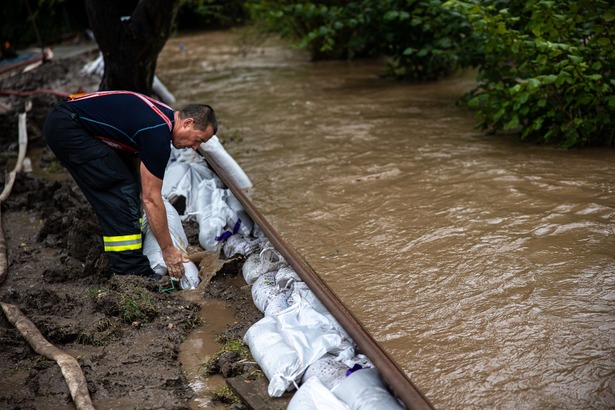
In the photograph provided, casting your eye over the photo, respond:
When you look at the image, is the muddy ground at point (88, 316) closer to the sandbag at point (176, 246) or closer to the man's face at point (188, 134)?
the sandbag at point (176, 246)

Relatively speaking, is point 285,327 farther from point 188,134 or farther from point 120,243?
point 120,243

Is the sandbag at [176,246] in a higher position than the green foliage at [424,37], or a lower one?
lower

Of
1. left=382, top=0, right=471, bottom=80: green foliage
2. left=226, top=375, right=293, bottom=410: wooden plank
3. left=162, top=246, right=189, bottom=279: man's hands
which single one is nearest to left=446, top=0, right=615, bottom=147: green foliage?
left=382, top=0, right=471, bottom=80: green foliage

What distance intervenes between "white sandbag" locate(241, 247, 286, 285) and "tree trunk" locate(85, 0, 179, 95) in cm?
377

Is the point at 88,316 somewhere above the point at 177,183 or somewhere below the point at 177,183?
below

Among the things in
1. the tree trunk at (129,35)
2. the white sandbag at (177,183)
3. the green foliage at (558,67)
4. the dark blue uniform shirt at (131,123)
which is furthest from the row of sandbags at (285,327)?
the green foliage at (558,67)

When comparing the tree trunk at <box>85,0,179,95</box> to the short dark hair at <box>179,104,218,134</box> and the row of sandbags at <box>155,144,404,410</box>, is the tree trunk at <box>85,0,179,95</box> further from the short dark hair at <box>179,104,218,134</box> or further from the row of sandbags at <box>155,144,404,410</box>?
the short dark hair at <box>179,104,218,134</box>

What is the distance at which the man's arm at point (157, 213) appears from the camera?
4.21 meters

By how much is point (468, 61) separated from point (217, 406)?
5851 millimetres

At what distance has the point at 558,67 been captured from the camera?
5.92 metres

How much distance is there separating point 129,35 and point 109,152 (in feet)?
10.4

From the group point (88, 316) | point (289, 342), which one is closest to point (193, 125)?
point (88, 316)

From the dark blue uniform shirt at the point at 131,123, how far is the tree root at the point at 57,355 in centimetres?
116

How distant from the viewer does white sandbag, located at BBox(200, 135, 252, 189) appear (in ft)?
18.4
